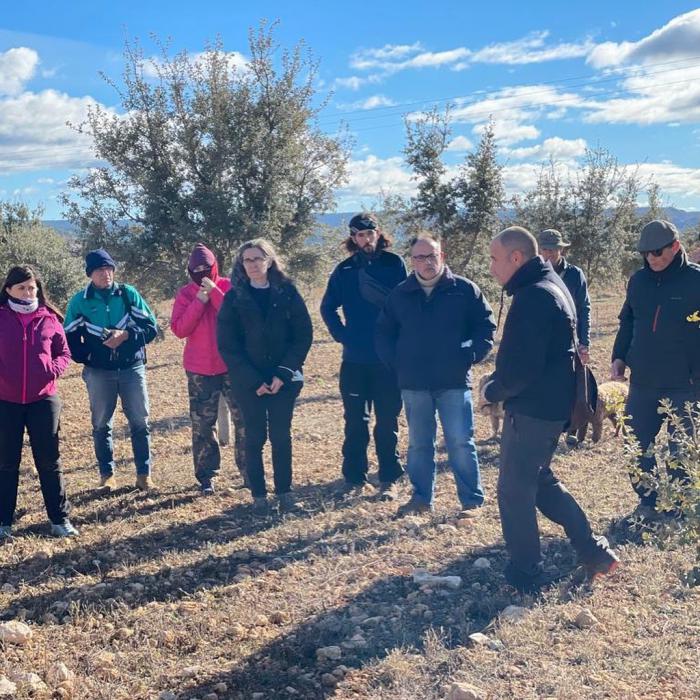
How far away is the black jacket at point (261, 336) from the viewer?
219 inches

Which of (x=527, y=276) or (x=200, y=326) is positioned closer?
(x=527, y=276)

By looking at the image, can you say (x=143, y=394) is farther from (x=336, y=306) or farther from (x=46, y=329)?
(x=336, y=306)

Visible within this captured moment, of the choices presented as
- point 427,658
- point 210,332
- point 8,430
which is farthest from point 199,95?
point 427,658

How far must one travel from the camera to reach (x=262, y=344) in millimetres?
5633

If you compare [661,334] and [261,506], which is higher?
[661,334]

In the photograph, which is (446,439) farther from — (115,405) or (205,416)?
(115,405)

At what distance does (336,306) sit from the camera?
6215 millimetres

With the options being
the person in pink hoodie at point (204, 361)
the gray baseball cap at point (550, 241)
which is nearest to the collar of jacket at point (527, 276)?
the gray baseball cap at point (550, 241)

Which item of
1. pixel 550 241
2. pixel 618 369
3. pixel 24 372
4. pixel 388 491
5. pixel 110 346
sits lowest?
pixel 388 491

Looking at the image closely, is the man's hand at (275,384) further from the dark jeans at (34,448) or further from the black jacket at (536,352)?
the black jacket at (536,352)

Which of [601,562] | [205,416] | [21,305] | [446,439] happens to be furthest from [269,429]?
[601,562]

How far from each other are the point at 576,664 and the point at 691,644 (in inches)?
23.6

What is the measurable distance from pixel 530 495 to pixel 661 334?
1.71 metres

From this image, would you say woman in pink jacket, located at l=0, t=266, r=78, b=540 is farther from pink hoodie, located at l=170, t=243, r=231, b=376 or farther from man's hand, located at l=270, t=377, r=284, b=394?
man's hand, located at l=270, t=377, r=284, b=394
